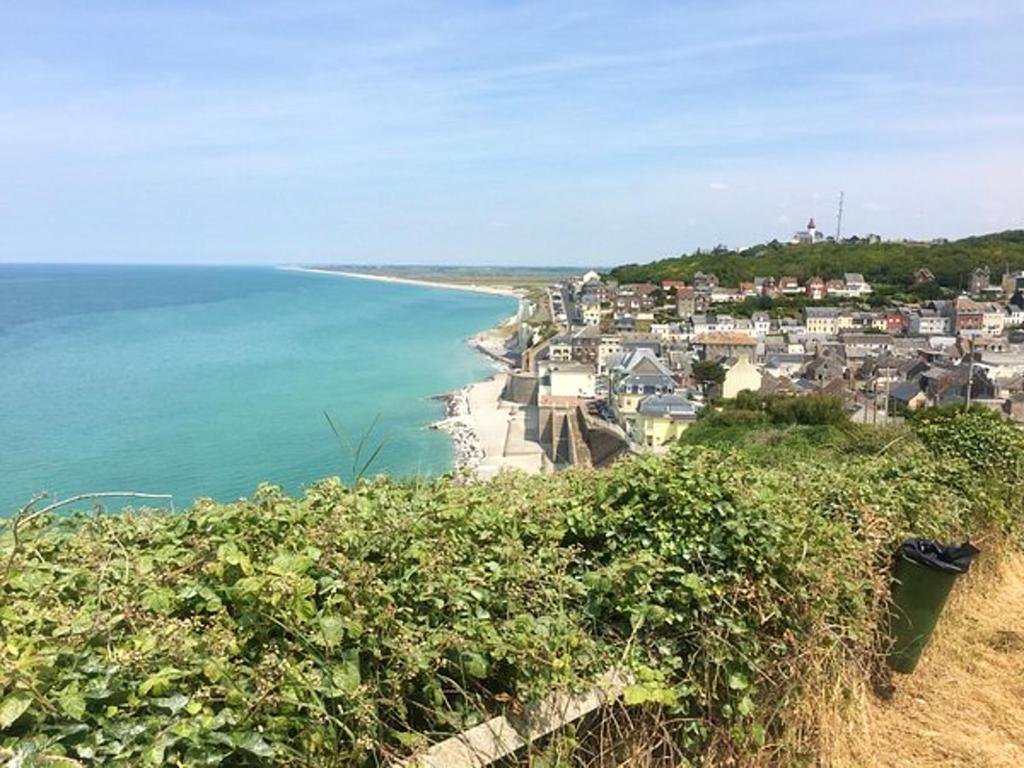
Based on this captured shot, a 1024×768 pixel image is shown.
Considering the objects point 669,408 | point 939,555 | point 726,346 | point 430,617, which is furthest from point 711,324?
point 430,617

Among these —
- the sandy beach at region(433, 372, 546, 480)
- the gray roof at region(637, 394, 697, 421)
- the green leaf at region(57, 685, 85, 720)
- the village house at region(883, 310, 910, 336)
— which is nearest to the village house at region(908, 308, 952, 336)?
the village house at region(883, 310, 910, 336)

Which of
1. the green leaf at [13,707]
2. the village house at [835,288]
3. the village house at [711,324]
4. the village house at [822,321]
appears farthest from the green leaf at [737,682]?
the village house at [835,288]

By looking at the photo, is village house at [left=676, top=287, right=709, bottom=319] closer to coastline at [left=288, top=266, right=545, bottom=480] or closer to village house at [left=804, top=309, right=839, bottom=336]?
village house at [left=804, top=309, right=839, bottom=336]

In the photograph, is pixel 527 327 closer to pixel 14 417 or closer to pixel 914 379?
pixel 914 379

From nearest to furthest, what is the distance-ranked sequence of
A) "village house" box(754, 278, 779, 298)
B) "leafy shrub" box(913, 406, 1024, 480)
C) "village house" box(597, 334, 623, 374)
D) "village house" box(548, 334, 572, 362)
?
"leafy shrub" box(913, 406, 1024, 480), "village house" box(597, 334, 623, 374), "village house" box(548, 334, 572, 362), "village house" box(754, 278, 779, 298)

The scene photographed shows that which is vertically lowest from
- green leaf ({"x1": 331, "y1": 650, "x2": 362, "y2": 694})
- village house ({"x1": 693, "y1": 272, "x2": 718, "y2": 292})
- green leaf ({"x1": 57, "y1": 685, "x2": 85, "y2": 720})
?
green leaf ({"x1": 331, "y1": 650, "x2": 362, "y2": 694})

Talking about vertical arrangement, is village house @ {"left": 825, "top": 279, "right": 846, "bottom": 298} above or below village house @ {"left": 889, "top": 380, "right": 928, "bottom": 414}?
above

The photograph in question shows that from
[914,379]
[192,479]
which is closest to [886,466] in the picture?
[192,479]
